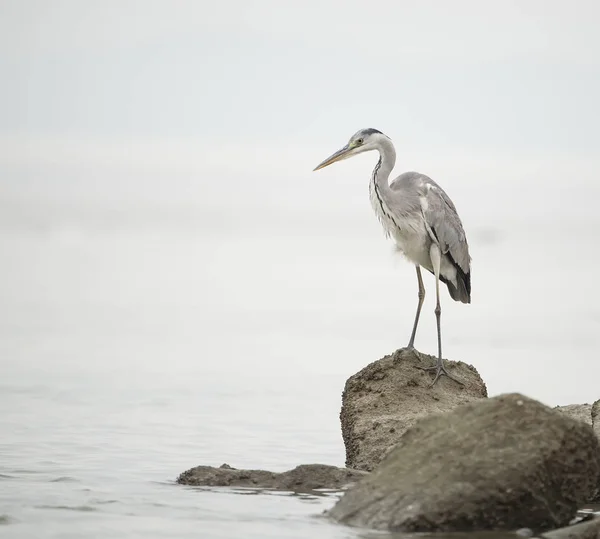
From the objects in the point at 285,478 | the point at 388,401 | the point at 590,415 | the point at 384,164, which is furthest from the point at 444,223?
the point at 285,478

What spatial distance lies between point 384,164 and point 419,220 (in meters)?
0.73

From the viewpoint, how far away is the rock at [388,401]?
11.3 meters

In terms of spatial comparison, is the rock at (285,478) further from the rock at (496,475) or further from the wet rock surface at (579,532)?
the wet rock surface at (579,532)

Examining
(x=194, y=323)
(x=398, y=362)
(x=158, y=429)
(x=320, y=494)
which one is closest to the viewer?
(x=320, y=494)

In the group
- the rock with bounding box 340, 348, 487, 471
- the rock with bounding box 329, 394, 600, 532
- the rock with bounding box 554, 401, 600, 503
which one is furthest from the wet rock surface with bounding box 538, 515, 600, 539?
the rock with bounding box 340, 348, 487, 471

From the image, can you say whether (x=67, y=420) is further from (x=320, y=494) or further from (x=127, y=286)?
(x=127, y=286)

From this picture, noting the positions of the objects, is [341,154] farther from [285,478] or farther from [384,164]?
[285,478]

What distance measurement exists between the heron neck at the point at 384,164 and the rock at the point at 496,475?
5.22m

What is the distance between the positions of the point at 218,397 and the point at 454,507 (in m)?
9.92

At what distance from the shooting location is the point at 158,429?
1551 cm

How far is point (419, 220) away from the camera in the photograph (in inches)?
546

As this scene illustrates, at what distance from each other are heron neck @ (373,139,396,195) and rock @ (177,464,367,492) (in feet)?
13.2

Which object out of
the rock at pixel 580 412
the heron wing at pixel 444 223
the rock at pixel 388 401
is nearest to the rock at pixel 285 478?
the rock at pixel 388 401

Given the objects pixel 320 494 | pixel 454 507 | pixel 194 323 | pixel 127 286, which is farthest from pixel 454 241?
pixel 127 286
